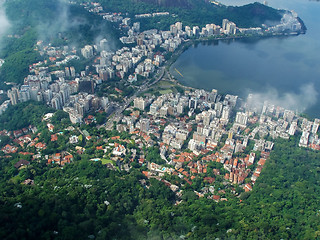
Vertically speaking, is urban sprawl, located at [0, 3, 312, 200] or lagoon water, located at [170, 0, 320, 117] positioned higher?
lagoon water, located at [170, 0, 320, 117]

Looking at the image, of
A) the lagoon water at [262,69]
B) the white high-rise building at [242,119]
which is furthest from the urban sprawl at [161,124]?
the lagoon water at [262,69]

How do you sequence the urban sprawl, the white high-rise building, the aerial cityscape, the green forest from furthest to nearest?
the white high-rise building < the urban sprawl < the aerial cityscape < the green forest

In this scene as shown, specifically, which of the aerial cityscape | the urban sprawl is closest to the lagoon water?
the aerial cityscape

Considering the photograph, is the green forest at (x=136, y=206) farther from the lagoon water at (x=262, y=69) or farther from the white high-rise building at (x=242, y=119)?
the lagoon water at (x=262, y=69)

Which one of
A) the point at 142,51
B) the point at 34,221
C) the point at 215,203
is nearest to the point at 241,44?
the point at 142,51

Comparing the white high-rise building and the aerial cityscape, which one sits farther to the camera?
the white high-rise building

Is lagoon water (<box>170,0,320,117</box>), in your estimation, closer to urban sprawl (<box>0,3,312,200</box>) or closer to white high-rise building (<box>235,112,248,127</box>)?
urban sprawl (<box>0,3,312,200</box>)

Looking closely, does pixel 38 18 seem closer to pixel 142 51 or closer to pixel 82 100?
pixel 142 51
